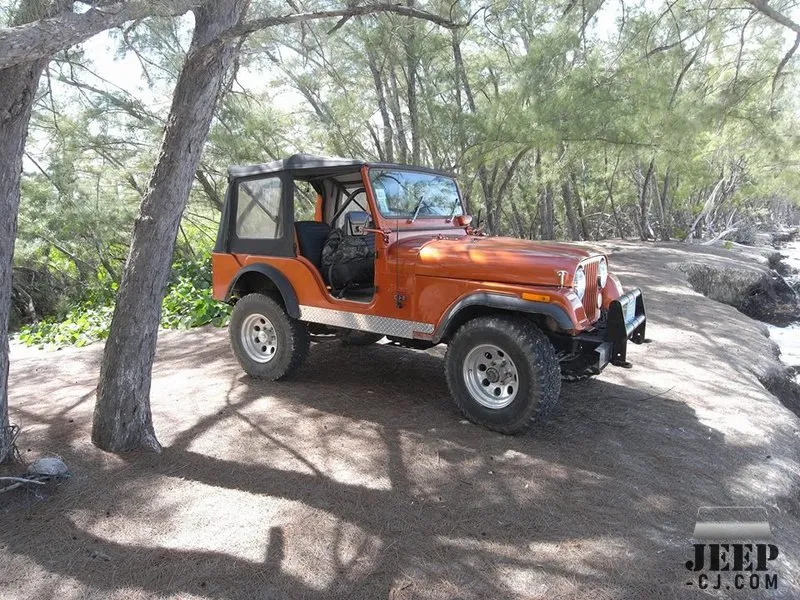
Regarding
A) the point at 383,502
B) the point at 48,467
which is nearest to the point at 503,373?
the point at 383,502

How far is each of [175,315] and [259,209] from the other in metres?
4.83

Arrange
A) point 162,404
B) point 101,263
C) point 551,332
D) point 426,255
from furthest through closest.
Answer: point 101,263 < point 162,404 < point 426,255 < point 551,332

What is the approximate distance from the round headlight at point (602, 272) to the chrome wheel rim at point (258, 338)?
3005 millimetres

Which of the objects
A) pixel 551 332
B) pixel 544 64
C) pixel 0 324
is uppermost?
pixel 544 64

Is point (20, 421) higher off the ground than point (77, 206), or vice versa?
point (77, 206)

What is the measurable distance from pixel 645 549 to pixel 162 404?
154 inches

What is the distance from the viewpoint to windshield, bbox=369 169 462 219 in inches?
188

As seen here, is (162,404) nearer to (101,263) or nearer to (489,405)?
(489,405)

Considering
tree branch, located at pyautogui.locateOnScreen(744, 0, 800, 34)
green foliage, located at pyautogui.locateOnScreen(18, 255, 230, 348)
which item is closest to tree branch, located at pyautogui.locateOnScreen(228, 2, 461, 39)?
tree branch, located at pyautogui.locateOnScreen(744, 0, 800, 34)

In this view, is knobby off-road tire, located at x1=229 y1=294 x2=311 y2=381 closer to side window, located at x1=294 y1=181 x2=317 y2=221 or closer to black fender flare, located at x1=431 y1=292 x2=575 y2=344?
side window, located at x1=294 y1=181 x2=317 y2=221

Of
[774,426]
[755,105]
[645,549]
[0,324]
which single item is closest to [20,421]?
[0,324]

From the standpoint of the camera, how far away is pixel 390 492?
326 cm

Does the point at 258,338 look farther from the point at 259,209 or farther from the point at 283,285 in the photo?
the point at 259,209

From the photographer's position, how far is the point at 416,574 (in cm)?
255
